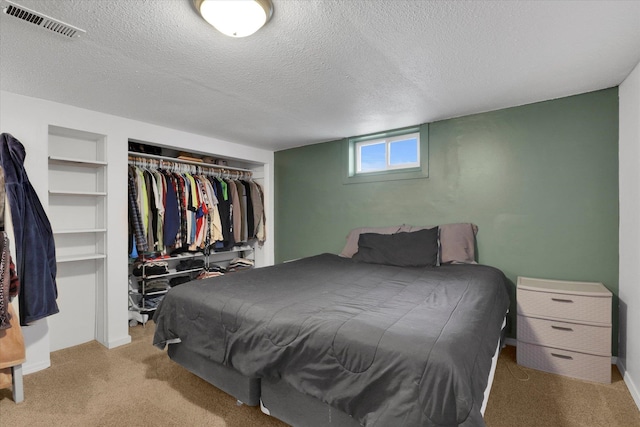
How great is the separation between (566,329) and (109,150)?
4059 millimetres

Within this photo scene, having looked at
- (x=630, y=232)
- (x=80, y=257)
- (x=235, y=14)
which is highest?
(x=235, y=14)

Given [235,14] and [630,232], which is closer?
[235,14]

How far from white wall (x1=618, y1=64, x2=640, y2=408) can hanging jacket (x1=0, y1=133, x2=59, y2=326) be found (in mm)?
4073

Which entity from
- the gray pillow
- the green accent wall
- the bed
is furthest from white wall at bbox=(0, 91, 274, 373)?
the green accent wall

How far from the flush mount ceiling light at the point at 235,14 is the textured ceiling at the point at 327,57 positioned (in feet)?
0.24

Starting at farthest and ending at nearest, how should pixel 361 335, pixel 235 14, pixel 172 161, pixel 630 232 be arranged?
1. pixel 172 161
2. pixel 630 232
3. pixel 235 14
4. pixel 361 335

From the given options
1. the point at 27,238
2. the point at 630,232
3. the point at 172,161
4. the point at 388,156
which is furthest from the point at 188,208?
the point at 630,232

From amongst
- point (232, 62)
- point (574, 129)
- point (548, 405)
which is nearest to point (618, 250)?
point (574, 129)

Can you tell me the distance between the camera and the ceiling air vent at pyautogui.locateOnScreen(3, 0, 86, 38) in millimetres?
1399

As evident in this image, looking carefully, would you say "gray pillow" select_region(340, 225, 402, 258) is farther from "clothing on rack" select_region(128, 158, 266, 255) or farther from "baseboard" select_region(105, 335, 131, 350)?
"baseboard" select_region(105, 335, 131, 350)

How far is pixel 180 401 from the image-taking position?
1.92 metres

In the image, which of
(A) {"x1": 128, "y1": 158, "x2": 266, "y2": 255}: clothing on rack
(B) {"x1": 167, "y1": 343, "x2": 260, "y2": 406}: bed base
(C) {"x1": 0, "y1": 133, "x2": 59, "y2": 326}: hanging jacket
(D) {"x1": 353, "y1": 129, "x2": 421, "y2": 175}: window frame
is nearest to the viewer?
(B) {"x1": 167, "y1": 343, "x2": 260, "y2": 406}: bed base

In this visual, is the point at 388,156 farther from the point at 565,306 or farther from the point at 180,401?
the point at 180,401

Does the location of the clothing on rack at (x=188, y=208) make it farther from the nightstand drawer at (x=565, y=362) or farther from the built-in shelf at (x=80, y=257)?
the nightstand drawer at (x=565, y=362)
